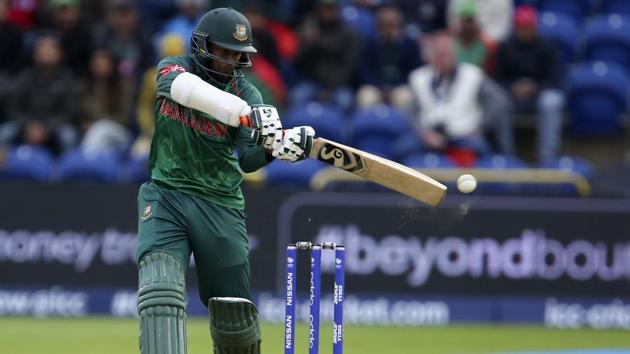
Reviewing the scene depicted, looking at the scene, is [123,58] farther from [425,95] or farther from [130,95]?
[425,95]

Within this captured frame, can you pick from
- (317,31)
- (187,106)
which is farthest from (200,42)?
(317,31)

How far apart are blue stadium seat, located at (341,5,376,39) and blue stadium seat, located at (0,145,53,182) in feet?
A: 11.8

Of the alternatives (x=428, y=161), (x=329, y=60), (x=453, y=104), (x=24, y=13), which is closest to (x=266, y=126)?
(x=428, y=161)

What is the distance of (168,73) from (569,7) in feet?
29.1

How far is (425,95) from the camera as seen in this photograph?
40.7ft

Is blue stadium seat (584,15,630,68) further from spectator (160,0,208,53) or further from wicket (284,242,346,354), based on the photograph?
wicket (284,242,346,354)

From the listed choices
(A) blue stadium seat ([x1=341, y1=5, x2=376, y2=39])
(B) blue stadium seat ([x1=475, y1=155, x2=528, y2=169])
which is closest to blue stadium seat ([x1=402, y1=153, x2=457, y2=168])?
(B) blue stadium seat ([x1=475, y1=155, x2=528, y2=169])

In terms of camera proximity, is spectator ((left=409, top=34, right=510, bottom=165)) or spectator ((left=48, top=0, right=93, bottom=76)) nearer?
spectator ((left=409, top=34, right=510, bottom=165))

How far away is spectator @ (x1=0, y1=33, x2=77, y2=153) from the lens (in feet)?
41.4

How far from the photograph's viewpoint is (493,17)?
14.0 metres

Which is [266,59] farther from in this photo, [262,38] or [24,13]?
[24,13]

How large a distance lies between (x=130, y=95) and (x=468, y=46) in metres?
3.43

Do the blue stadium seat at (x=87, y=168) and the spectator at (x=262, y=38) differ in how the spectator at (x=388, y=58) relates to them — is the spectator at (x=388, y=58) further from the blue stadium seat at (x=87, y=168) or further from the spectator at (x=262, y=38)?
the blue stadium seat at (x=87, y=168)

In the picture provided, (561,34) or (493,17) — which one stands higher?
(493,17)
